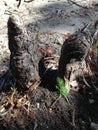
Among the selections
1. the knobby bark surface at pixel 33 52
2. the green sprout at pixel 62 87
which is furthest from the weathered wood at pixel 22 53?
the green sprout at pixel 62 87

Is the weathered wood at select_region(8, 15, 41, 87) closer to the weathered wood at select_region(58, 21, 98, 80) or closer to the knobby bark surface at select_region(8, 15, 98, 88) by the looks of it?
the knobby bark surface at select_region(8, 15, 98, 88)

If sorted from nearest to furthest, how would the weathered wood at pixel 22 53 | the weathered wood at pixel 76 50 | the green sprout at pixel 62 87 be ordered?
the weathered wood at pixel 22 53
the weathered wood at pixel 76 50
the green sprout at pixel 62 87

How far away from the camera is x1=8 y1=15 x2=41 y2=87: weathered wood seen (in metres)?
1.80

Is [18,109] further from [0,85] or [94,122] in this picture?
[94,122]

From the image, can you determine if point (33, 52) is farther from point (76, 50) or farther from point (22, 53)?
point (76, 50)

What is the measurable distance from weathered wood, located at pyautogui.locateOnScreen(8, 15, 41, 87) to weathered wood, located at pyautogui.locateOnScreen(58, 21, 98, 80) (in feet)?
0.65

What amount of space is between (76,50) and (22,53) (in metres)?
0.35

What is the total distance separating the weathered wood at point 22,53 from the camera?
70.9 inches

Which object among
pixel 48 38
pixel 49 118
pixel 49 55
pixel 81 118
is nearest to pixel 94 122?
pixel 81 118

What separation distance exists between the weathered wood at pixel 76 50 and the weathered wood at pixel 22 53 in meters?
0.20

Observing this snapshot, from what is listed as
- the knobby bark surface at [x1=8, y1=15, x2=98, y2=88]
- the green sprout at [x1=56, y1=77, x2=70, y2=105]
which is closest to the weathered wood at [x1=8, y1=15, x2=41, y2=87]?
the knobby bark surface at [x1=8, y1=15, x2=98, y2=88]

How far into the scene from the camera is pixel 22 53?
197 centimetres

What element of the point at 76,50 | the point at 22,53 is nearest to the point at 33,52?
the point at 22,53

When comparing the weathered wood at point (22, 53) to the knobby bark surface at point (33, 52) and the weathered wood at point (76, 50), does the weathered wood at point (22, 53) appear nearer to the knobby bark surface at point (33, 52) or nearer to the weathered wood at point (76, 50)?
the knobby bark surface at point (33, 52)
